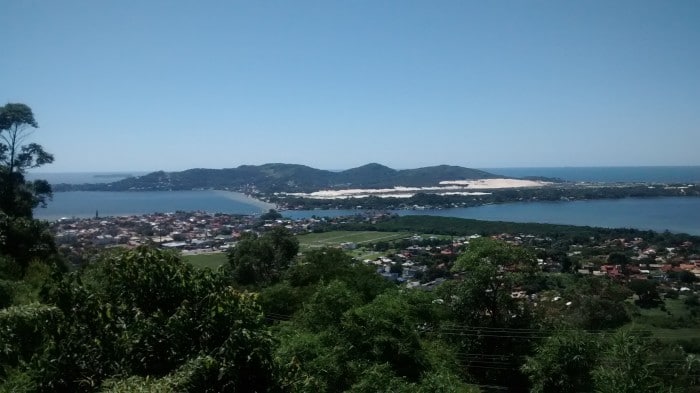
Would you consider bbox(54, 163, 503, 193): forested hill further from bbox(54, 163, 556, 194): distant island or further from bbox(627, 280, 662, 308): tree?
bbox(627, 280, 662, 308): tree

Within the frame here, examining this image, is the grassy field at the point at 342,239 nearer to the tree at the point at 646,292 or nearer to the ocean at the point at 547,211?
the tree at the point at 646,292

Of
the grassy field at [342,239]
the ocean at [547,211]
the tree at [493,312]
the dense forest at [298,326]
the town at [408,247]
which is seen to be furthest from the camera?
the ocean at [547,211]

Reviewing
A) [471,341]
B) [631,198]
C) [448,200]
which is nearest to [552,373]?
[471,341]

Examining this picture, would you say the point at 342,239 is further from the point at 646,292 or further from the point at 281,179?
the point at 281,179

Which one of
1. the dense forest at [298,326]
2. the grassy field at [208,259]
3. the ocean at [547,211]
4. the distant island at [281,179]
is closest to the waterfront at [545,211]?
the ocean at [547,211]

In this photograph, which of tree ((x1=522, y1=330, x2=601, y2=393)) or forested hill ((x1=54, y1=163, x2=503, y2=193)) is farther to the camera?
forested hill ((x1=54, y1=163, x2=503, y2=193))

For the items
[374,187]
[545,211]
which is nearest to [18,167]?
[545,211]

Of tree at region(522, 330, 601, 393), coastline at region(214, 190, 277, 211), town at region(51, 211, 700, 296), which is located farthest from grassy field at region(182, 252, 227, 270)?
coastline at region(214, 190, 277, 211)

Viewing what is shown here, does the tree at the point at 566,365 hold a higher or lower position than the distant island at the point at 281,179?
lower
